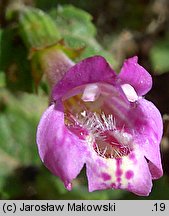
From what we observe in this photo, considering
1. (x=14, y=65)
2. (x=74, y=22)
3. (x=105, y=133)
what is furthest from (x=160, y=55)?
(x=105, y=133)

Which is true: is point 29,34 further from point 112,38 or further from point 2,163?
point 112,38

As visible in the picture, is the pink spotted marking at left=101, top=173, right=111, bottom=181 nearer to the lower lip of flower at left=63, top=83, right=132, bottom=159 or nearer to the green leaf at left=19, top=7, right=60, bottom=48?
the lower lip of flower at left=63, top=83, right=132, bottom=159

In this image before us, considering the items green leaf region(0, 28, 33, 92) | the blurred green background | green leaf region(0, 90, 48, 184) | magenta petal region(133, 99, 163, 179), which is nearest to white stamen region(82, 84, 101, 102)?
magenta petal region(133, 99, 163, 179)

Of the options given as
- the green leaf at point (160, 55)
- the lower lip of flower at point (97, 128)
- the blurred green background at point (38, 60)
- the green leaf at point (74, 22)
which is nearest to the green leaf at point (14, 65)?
the blurred green background at point (38, 60)

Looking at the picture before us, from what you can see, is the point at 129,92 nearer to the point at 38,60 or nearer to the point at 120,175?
the point at 120,175

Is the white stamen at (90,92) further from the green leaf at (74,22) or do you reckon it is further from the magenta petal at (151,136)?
the green leaf at (74,22)

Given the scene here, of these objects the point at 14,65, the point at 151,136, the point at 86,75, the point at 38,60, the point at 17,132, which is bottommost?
the point at 17,132

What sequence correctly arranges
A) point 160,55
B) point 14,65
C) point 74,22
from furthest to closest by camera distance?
point 160,55
point 74,22
point 14,65
